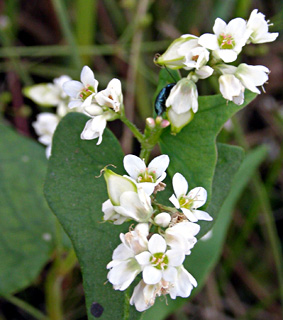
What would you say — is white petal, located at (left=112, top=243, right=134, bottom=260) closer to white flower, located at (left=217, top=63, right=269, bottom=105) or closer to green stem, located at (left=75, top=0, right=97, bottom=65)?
white flower, located at (left=217, top=63, right=269, bottom=105)

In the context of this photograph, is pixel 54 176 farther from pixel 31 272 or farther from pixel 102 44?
pixel 102 44

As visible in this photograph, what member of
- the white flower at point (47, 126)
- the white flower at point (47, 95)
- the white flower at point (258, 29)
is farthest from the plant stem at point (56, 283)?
the white flower at point (258, 29)

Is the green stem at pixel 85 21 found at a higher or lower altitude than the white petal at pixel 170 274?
lower

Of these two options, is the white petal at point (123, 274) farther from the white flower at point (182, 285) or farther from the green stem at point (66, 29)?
the green stem at point (66, 29)

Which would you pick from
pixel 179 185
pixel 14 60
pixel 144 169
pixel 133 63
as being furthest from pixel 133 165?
pixel 14 60

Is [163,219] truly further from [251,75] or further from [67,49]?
[67,49]

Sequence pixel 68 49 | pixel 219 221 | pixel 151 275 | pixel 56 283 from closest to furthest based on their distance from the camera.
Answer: pixel 151 275
pixel 56 283
pixel 219 221
pixel 68 49

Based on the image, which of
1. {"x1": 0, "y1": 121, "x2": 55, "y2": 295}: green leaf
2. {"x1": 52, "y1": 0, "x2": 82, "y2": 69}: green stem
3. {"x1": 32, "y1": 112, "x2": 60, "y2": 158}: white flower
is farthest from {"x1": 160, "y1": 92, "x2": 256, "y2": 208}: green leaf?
{"x1": 52, "y1": 0, "x2": 82, "y2": 69}: green stem
